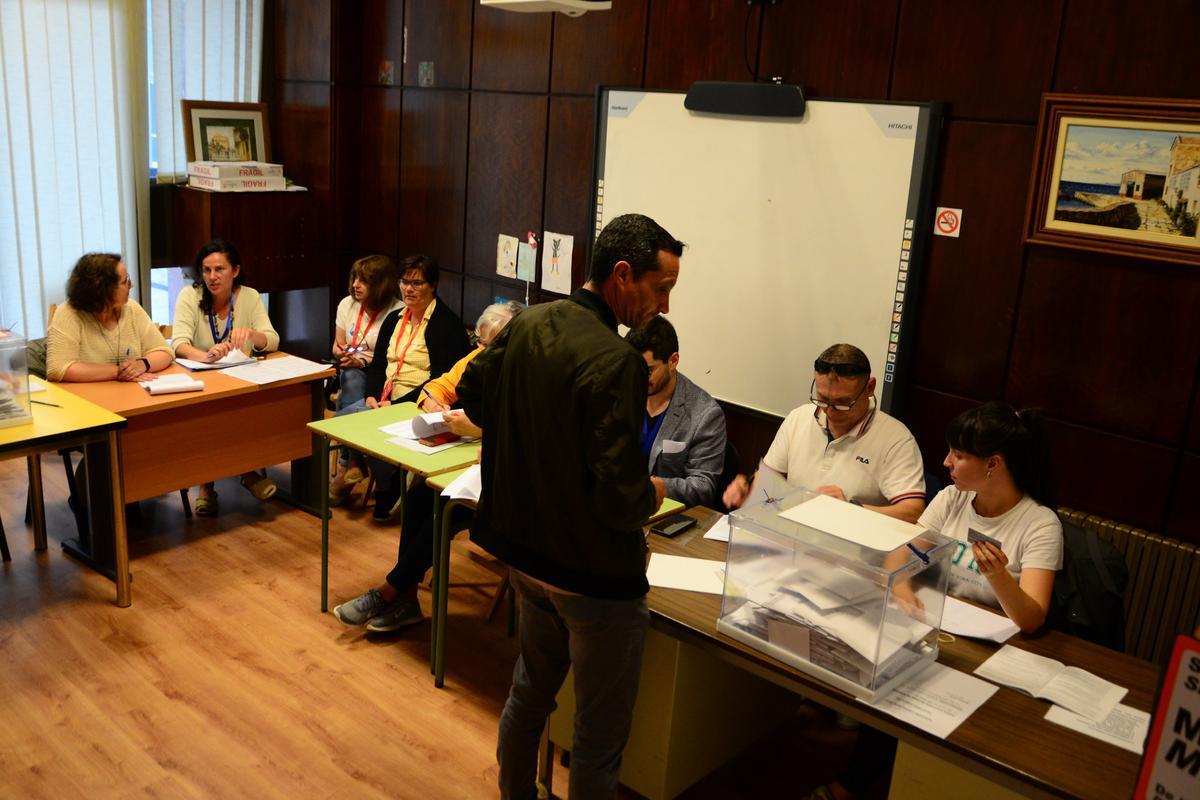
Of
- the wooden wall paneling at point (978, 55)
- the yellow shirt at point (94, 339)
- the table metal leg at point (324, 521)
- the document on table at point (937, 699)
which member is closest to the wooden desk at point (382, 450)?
the table metal leg at point (324, 521)

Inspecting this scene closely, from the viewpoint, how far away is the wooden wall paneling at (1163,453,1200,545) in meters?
3.19

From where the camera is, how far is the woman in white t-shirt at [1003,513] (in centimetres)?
253

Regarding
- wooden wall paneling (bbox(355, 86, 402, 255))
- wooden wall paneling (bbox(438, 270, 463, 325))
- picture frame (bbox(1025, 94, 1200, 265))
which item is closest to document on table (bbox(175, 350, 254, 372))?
wooden wall paneling (bbox(438, 270, 463, 325))

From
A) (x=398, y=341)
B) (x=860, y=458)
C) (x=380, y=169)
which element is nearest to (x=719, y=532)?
(x=860, y=458)

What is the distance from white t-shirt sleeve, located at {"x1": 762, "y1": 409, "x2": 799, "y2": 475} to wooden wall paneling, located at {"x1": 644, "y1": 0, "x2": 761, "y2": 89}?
4.95 ft

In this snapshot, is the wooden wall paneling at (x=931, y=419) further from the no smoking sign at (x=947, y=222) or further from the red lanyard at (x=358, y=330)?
the red lanyard at (x=358, y=330)

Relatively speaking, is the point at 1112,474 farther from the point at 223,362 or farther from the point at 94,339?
the point at 94,339

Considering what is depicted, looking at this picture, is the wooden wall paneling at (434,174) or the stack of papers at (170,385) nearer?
the stack of papers at (170,385)

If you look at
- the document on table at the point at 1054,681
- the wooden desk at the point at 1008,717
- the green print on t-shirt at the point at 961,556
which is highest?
the green print on t-shirt at the point at 961,556

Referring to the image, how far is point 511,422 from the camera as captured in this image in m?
2.22

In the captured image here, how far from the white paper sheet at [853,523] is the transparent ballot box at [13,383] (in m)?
2.71

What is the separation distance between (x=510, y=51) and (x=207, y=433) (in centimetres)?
234

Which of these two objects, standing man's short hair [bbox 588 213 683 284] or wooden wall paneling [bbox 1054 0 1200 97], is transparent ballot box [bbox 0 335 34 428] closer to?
standing man's short hair [bbox 588 213 683 284]

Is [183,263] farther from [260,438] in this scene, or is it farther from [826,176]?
[826,176]
